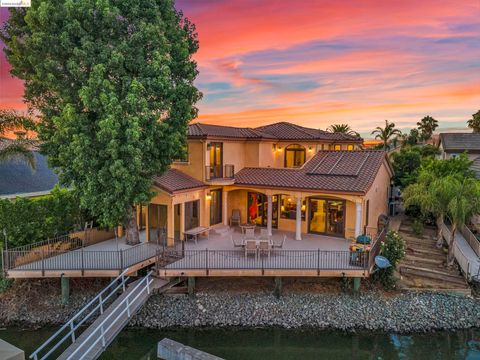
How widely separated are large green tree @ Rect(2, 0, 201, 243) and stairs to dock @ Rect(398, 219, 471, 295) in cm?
1309

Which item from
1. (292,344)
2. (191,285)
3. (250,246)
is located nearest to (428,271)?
(292,344)

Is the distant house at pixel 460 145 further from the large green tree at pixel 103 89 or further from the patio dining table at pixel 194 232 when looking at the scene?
the large green tree at pixel 103 89

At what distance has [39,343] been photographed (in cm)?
1190

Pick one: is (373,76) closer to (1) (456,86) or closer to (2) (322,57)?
(2) (322,57)

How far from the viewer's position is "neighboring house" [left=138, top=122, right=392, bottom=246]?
55.5 ft

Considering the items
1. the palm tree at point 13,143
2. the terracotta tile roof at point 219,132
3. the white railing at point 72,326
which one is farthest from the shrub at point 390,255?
the palm tree at point 13,143

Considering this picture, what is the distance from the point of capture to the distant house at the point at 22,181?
2431cm

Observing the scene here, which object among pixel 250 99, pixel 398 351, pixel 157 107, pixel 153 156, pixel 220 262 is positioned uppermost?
pixel 250 99

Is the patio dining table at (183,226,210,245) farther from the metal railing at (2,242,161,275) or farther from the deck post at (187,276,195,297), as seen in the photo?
the deck post at (187,276,195,297)

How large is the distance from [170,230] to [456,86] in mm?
25185

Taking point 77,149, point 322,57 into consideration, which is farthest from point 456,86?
point 77,149

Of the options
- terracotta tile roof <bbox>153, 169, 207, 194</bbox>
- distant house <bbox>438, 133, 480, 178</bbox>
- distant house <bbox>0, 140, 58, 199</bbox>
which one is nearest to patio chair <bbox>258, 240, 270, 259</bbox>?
terracotta tile roof <bbox>153, 169, 207, 194</bbox>

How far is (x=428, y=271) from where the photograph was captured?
15.7m

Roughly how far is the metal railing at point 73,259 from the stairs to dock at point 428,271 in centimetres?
1245
